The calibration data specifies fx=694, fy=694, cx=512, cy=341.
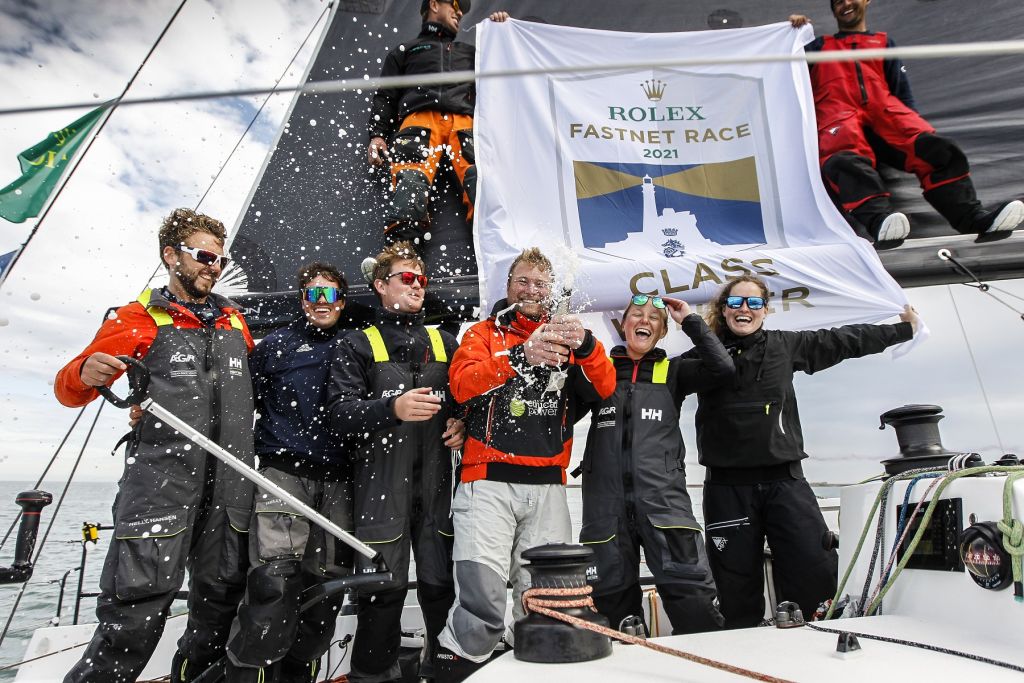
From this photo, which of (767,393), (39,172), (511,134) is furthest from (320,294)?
(767,393)

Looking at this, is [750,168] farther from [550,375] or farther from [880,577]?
[880,577]

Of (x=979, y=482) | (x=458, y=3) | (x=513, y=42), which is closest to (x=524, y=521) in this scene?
(x=979, y=482)

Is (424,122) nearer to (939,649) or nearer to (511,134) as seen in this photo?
(511,134)

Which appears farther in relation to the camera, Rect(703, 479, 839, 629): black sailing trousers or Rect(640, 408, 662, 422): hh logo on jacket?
Rect(640, 408, 662, 422): hh logo on jacket

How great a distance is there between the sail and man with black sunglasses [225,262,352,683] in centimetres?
72

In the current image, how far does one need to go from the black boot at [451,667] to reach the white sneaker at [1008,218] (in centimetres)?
287

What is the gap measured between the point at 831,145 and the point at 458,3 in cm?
222

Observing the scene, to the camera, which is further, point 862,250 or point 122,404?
point 862,250

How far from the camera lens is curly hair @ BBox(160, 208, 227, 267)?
9.29 ft

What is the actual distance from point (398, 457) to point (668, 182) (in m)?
2.01

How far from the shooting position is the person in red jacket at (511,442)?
2277 mm

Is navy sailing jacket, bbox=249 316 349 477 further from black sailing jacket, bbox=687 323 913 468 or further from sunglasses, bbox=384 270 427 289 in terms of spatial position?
black sailing jacket, bbox=687 323 913 468

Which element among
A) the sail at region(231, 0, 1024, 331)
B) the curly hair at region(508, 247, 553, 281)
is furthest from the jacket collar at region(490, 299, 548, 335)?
the sail at region(231, 0, 1024, 331)

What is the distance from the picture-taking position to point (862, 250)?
3.22 metres
